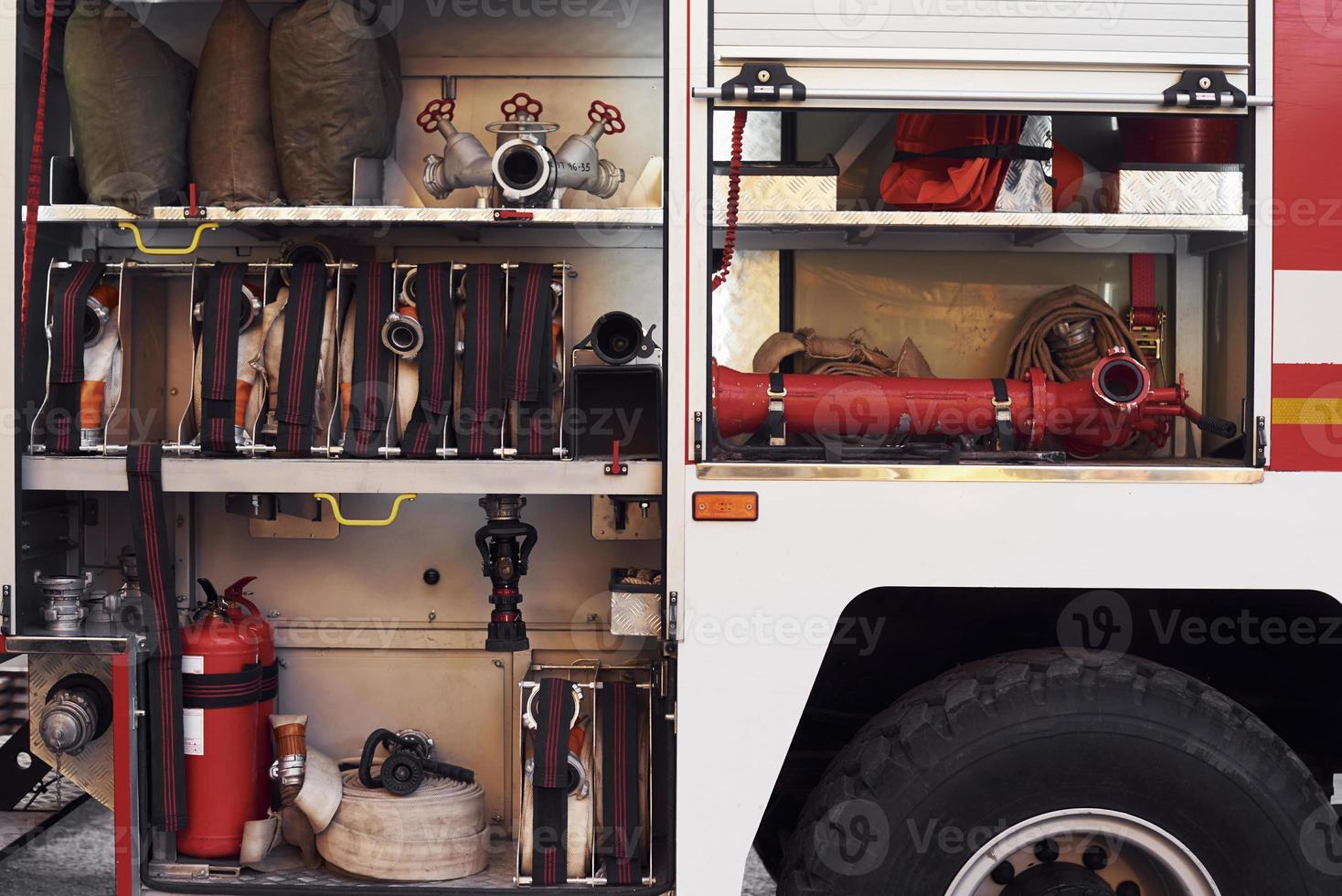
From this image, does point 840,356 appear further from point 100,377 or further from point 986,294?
point 100,377

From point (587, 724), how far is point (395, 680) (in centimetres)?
69

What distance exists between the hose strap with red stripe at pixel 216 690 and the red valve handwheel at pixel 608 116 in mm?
1819

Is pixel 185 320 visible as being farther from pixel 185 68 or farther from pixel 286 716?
pixel 286 716

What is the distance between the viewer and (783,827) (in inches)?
125

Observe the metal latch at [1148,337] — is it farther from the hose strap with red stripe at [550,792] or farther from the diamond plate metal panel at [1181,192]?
the hose strap with red stripe at [550,792]

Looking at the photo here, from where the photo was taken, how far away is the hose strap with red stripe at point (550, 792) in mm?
2719

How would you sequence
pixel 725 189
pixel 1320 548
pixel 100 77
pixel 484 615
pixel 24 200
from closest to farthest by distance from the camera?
pixel 1320 548, pixel 24 200, pixel 100 77, pixel 725 189, pixel 484 615

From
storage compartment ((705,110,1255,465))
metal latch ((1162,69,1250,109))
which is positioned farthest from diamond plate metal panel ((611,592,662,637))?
metal latch ((1162,69,1250,109))

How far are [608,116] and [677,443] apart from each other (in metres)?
1.28

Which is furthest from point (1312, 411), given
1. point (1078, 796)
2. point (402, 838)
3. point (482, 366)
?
point (402, 838)

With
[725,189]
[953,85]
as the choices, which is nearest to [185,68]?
[725,189]

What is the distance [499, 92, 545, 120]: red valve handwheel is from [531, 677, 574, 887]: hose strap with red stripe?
1690 mm

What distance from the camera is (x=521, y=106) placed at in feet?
10.9

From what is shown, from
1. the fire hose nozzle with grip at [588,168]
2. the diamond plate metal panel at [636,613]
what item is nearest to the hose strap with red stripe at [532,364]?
the fire hose nozzle with grip at [588,168]
